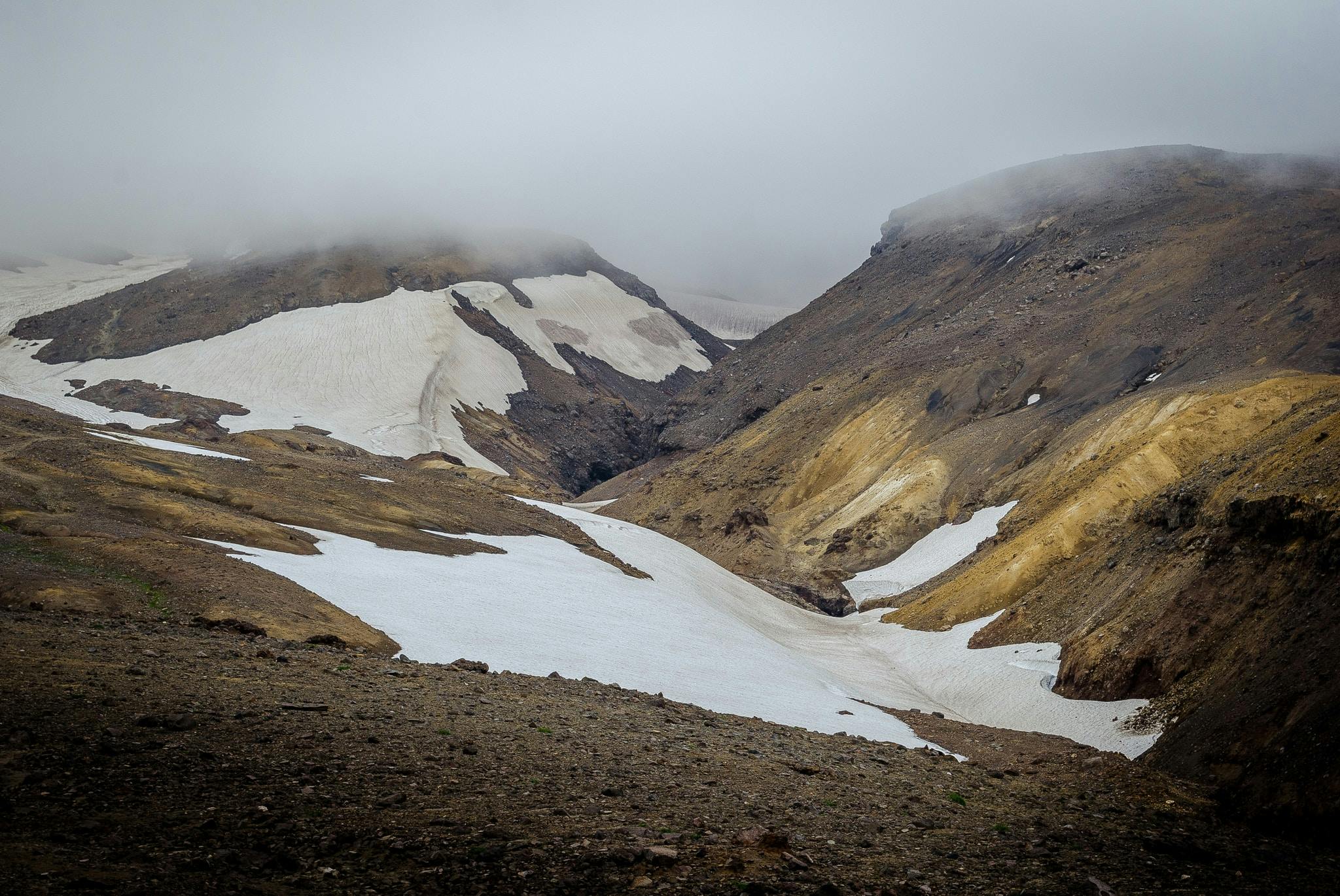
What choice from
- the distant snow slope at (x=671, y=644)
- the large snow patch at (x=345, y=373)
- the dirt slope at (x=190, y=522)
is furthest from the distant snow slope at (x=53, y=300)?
the distant snow slope at (x=671, y=644)

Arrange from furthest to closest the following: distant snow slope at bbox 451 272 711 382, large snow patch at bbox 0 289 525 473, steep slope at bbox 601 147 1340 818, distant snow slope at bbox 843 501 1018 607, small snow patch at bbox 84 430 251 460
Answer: distant snow slope at bbox 451 272 711 382 → large snow patch at bbox 0 289 525 473 → distant snow slope at bbox 843 501 1018 607 → small snow patch at bbox 84 430 251 460 → steep slope at bbox 601 147 1340 818

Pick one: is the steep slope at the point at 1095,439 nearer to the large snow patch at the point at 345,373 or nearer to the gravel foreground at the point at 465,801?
the gravel foreground at the point at 465,801

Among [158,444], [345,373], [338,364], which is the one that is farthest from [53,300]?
[158,444]

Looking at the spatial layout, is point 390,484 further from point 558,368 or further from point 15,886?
point 558,368

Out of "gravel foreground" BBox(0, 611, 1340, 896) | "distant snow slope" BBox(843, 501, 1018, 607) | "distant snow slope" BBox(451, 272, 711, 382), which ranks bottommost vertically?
"distant snow slope" BBox(843, 501, 1018, 607)

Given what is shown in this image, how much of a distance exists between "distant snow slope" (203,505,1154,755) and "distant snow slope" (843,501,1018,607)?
10396mm

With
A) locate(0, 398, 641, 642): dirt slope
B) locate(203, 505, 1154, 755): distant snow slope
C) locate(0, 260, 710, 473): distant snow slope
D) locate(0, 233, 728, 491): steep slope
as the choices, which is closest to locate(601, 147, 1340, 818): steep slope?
locate(203, 505, 1154, 755): distant snow slope

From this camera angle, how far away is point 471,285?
12600 cm

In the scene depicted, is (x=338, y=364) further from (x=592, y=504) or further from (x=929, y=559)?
(x=929, y=559)

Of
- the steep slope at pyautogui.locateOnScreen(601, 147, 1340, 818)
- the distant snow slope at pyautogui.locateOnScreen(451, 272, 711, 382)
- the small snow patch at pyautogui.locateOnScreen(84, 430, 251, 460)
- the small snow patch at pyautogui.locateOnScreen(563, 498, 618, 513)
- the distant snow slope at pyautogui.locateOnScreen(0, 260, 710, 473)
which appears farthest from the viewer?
the distant snow slope at pyautogui.locateOnScreen(451, 272, 711, 382)

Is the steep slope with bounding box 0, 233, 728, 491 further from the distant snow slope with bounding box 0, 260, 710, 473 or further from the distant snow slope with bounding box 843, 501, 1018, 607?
the distant snow slope with bounding box 843, 501, 1018, 607

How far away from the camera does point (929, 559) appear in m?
47.7

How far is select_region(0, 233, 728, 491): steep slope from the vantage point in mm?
87500

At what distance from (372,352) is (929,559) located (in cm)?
7062
